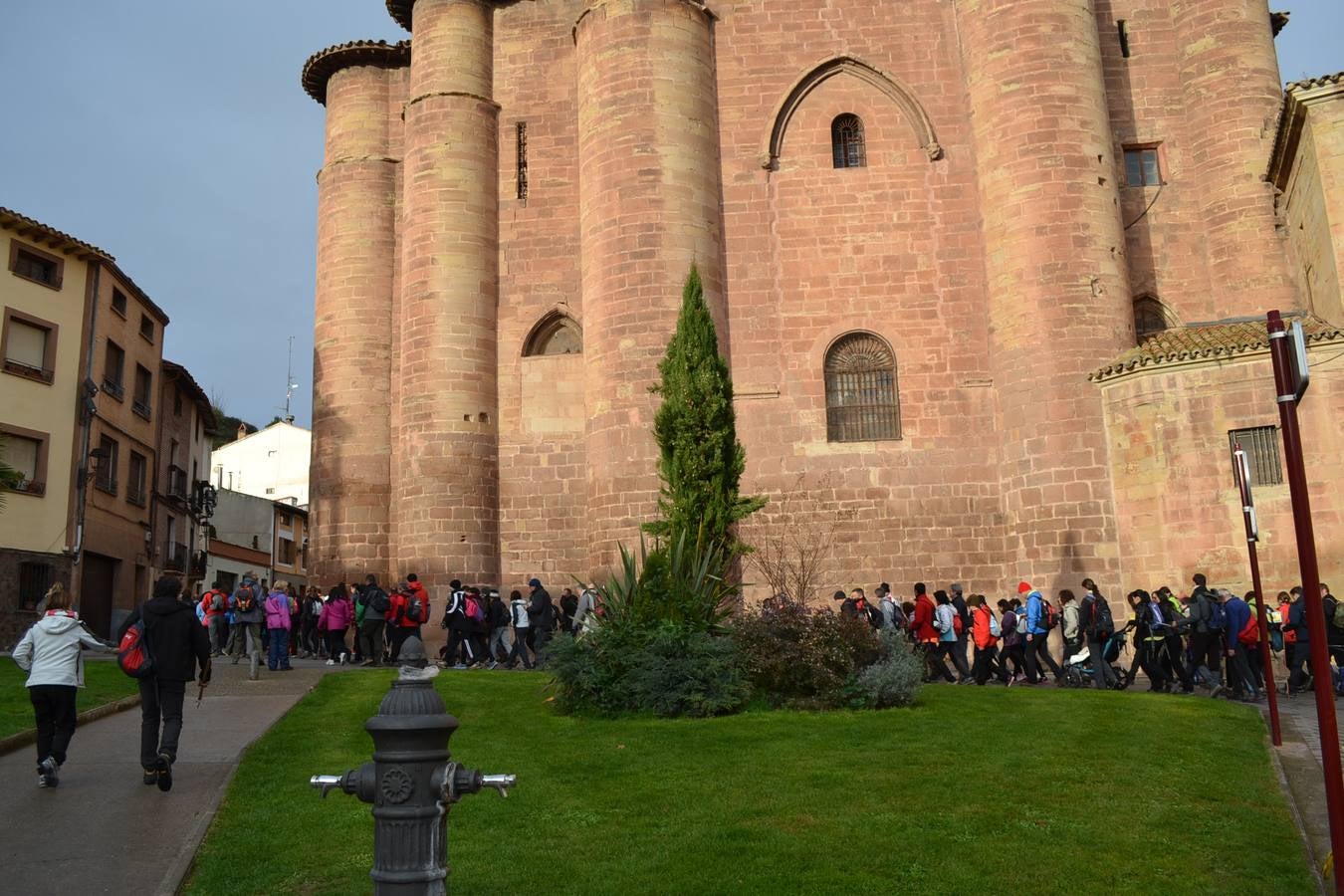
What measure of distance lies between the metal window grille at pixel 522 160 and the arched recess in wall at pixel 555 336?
2.67 meters

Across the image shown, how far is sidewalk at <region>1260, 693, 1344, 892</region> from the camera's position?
7.27m

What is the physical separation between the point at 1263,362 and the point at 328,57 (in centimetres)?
2041

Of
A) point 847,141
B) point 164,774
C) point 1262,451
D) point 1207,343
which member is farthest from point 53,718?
point 847,141

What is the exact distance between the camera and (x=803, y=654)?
1298cm

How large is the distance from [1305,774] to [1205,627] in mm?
5749

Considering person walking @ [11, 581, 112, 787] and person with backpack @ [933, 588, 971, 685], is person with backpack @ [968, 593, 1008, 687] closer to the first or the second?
person with backpack @ [933, 588, 971, 685]

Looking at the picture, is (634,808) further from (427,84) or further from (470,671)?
(427,84)

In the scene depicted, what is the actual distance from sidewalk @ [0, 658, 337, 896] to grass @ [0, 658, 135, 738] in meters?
0.50

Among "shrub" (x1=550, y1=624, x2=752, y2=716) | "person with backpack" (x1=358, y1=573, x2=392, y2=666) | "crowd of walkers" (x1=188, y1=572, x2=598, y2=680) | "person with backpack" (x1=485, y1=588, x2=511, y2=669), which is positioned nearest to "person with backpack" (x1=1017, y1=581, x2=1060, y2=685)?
"shrub" (x1=550, y1=624, x2=752, y2=716)

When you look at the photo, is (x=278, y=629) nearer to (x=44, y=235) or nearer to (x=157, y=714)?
(x=157, y=714)

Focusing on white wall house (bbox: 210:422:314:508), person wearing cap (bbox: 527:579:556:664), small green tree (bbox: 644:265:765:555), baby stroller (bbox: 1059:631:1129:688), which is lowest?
baby stroller (bbox: 1059:631:1129:688)

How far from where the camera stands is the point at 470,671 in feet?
57.8

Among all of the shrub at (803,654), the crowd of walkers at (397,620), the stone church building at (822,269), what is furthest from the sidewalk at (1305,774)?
the crowd of walkers at (397,620)

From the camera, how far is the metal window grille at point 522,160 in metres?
25.8
